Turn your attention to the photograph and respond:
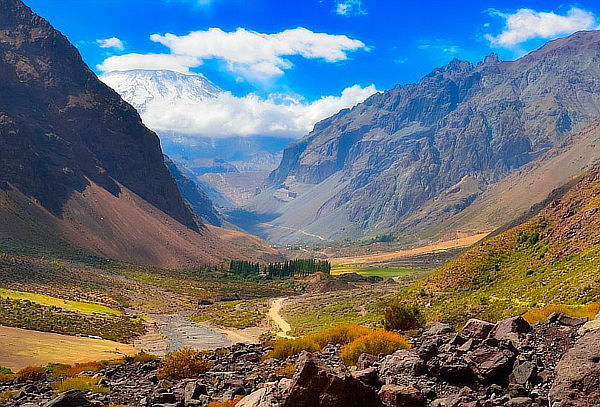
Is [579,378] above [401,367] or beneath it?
above

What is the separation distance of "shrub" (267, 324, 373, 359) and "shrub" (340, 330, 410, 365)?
259 centimetres

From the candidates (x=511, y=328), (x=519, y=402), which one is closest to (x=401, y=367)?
(x=519, y=402)

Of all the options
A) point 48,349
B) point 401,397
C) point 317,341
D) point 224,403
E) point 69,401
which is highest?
point 401,397

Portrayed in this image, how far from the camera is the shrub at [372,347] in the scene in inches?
746

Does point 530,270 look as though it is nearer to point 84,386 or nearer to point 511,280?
point 511,280

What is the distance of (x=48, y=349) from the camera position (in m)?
47.7

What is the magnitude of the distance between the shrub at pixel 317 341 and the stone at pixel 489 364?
8131 millimetres

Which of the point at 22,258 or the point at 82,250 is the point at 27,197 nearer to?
the point at 82,250

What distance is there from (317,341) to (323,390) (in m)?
14.4

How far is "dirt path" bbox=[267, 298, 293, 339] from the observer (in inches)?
2944

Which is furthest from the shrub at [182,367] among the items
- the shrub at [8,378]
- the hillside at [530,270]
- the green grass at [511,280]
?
the hillside at [530,270]

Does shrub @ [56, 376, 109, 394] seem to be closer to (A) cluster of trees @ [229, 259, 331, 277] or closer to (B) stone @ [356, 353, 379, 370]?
(B) stone @ [356, 353, 379, 370]

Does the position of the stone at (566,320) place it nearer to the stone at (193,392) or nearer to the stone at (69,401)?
the stone at (193,392)

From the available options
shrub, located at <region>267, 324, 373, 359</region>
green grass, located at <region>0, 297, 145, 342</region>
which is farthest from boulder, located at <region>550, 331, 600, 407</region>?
green grass, located at <region>0, 297, 145, 342</region>
